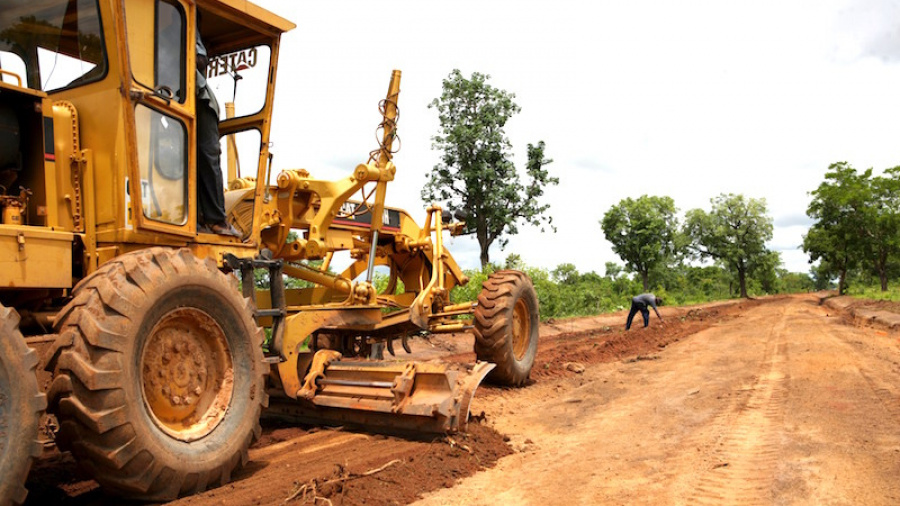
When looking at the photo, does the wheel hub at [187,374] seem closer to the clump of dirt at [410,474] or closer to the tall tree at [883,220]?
the clump of dirt at [410,474]

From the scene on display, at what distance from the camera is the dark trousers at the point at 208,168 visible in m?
5.25

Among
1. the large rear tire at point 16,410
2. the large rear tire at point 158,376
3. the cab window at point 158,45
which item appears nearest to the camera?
the large rear tire at point 16,410

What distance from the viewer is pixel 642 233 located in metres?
52.1

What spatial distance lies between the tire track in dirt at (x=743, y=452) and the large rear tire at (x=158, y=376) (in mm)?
3063

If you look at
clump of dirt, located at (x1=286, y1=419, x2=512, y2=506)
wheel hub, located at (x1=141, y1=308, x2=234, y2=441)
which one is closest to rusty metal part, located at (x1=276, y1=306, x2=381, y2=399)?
wheel hub, located at (x1=141, y1=308, x2=234, y2=441)

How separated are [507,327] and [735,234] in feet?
203

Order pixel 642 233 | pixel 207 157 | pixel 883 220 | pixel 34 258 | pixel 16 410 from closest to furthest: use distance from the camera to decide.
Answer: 1. pixel 16 410
2. pixel 34 258
3. pixel 207 157
4. pixel 883 220
5. pixel 642 233

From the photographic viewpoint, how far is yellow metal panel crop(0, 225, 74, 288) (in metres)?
3.81

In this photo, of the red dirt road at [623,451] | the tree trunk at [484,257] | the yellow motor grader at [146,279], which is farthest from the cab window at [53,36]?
the tree trunk at [484,257]

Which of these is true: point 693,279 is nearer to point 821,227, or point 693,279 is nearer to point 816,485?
point 821,227

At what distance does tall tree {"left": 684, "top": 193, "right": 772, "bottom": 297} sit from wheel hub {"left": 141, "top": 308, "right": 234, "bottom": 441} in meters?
63.8

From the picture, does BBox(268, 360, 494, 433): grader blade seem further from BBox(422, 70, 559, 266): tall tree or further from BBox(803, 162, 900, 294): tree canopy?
BBox(803, 162, 900, 294): tree canopy

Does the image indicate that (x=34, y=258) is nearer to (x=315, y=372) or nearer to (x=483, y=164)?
(x=315, y=372)

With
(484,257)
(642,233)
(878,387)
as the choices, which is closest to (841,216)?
(642,233)
